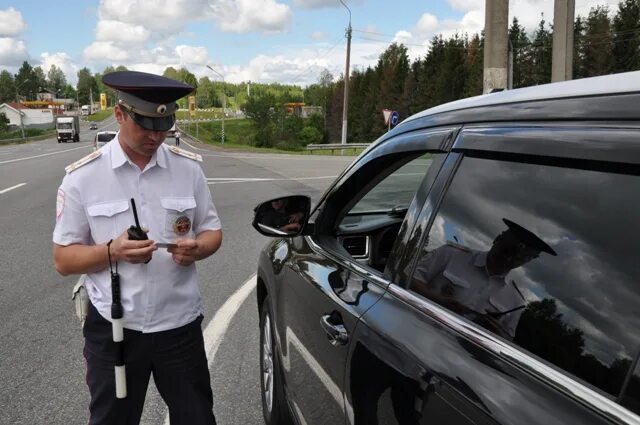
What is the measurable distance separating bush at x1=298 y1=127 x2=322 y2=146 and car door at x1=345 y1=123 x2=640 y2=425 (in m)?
87.8

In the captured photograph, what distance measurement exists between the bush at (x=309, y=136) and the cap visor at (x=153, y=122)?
87.1m

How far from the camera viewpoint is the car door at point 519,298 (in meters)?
1.11

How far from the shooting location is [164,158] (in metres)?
2.35

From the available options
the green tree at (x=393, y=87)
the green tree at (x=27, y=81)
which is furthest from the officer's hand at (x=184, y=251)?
the green tree at (x=27, y=81)

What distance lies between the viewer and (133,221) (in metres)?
2.25

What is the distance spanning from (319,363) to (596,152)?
1326mm

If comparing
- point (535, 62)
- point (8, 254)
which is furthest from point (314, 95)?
point (8, 254)

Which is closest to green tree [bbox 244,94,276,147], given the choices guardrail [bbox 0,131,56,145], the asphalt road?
guardrail [bbox 0,131,56,145]

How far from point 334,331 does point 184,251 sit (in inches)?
27.0

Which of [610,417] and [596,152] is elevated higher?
[596,152]

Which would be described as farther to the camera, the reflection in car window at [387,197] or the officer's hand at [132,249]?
the reflection in car window at [387,197]

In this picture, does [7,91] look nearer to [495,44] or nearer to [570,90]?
[495,44]

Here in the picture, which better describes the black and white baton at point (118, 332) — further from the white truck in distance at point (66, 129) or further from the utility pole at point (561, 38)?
the white truck in distance at point (66, 129)

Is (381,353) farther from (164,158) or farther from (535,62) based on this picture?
(535,62)
